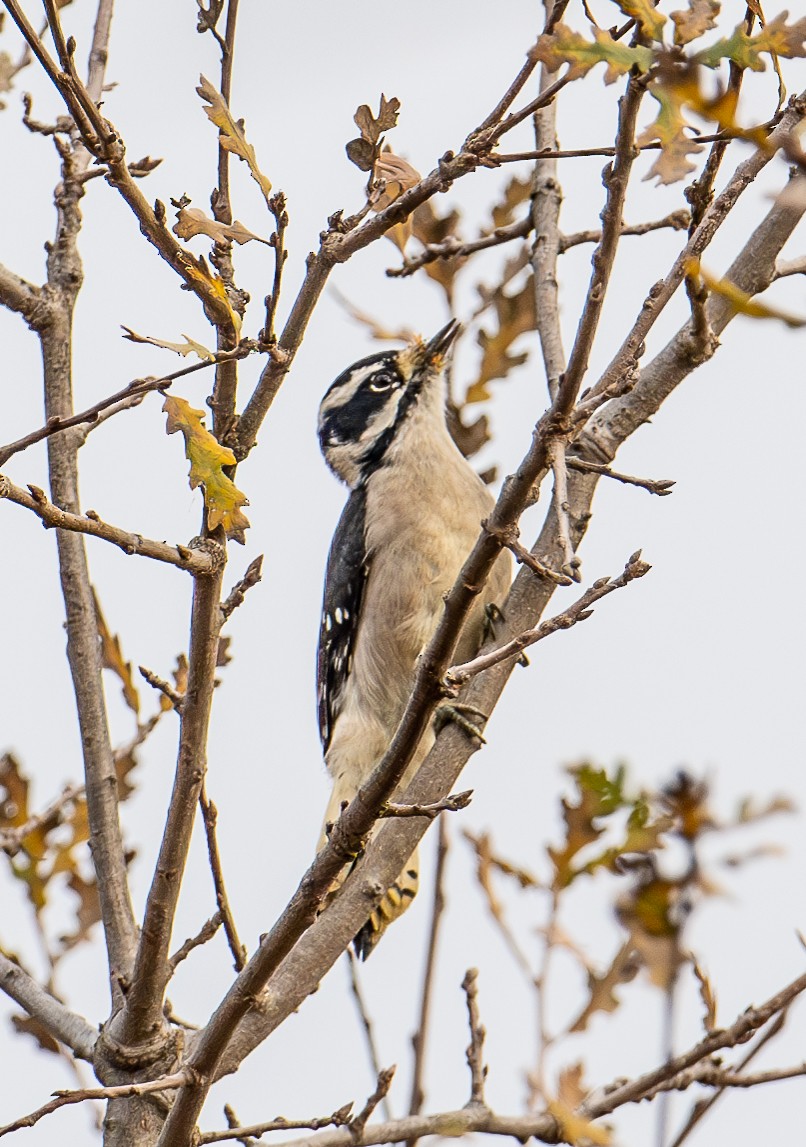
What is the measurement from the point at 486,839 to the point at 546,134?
92.6 inches

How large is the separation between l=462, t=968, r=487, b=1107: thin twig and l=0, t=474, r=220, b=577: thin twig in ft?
5.08

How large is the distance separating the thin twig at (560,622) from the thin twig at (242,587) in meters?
0.61

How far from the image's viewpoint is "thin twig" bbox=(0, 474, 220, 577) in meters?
2.26

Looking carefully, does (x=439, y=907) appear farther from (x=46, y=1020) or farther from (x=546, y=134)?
(x=546, y=134)

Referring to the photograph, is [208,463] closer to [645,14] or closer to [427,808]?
[427,808]

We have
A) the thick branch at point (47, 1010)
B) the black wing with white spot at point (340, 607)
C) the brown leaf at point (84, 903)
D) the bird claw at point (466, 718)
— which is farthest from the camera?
the black wing with white spot at point (340, 607)

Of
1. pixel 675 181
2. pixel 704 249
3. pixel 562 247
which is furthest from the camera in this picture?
pixel 562 247

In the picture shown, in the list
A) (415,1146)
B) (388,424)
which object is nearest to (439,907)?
(415,1146)

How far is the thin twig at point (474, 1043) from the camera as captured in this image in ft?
10.9

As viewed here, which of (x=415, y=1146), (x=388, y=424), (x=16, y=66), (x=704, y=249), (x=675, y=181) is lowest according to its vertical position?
(x=415, y=1146)

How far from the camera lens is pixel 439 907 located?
11.6 feet

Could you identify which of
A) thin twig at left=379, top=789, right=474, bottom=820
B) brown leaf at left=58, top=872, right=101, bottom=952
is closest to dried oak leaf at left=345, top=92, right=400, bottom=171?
thin twig at left=379, top=789, right=474, bottom=820

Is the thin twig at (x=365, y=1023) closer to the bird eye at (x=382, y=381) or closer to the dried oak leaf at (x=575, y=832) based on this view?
the dried oak leaf at (x=575, y=832)

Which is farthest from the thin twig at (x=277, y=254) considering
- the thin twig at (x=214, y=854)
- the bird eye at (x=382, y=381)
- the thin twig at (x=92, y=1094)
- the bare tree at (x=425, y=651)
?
the bird eye at (x=382, y=381)
